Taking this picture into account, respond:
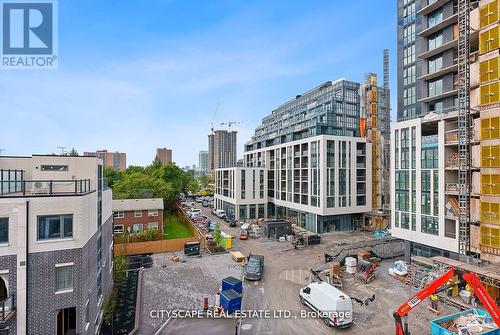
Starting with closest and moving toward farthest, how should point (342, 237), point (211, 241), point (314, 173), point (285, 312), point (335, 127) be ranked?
point (285, 312), point (211, 241), point (342, 237), point (314, 173), point (335, 127)

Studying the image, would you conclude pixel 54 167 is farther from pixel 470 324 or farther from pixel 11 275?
pixel 470 324

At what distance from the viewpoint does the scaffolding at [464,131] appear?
24.9 meters

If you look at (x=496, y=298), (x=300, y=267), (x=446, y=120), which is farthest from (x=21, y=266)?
(x=446, y=120)

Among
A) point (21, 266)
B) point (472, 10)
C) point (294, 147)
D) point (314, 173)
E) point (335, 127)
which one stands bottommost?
point (21, 266)

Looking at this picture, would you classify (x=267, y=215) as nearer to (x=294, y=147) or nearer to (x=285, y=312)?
(x=294, y=147)

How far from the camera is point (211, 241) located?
37.8 metres

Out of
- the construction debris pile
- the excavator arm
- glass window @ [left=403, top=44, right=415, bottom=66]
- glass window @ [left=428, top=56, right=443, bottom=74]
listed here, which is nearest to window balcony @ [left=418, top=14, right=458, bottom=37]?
glass window @ [left=428, top=56, right=443, bottom=74]

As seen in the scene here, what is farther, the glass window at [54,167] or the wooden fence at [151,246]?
the wooden fence at [151,246]

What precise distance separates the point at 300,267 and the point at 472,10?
1214 inches

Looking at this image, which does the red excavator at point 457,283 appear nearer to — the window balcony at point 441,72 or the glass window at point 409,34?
the window balcony at point 441,72

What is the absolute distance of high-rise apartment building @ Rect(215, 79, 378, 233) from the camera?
4794 centimetres

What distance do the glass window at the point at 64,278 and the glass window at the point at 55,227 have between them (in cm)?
162

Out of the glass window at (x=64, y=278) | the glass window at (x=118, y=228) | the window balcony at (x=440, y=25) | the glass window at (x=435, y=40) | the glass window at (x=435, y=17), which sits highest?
the glass window at (x=435, y=17)

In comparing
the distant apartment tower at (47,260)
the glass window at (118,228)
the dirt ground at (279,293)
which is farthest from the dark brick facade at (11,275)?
the glass window at (118,228)
